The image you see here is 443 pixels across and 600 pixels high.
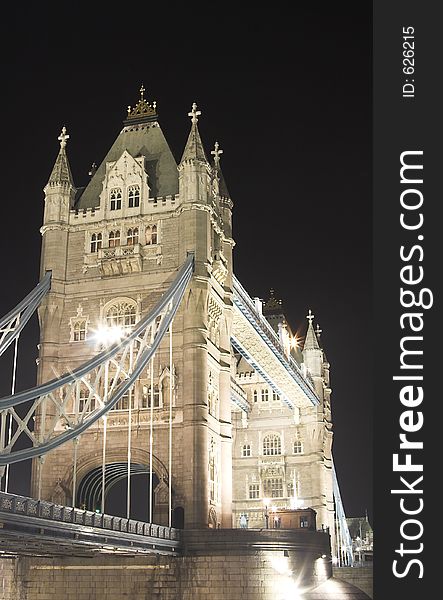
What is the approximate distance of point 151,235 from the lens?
50.4m

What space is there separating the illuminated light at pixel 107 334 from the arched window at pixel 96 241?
4.89 metres

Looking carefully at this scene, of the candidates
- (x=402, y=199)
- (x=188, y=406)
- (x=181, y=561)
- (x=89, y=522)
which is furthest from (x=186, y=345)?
(x=402, y=199)

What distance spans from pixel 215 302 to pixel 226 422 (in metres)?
6.67

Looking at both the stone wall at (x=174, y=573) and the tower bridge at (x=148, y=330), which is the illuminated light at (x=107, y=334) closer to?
the tower bridge at (x=148, y=330)

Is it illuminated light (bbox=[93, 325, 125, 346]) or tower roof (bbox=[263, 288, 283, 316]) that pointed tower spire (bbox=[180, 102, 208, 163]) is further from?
tower roof (bbox=[263, 288, 283, 316])

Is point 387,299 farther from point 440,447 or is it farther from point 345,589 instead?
point 345,589

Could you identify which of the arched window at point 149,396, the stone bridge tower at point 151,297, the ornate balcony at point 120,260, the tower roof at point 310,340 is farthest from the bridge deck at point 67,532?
the tower roof at point 310,340

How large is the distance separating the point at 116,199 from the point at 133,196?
1.03 meters

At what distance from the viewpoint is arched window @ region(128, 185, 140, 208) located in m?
51.5

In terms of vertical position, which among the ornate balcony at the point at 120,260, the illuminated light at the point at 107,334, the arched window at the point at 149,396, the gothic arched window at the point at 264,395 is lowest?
the arched window at the point at 149,396

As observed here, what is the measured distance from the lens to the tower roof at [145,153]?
171 feet

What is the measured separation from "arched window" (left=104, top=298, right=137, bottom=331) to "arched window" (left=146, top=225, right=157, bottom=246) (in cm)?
351

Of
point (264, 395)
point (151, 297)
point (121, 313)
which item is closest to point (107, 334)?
point (121, 313)

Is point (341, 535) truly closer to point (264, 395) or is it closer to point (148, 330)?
point (264, 395)
